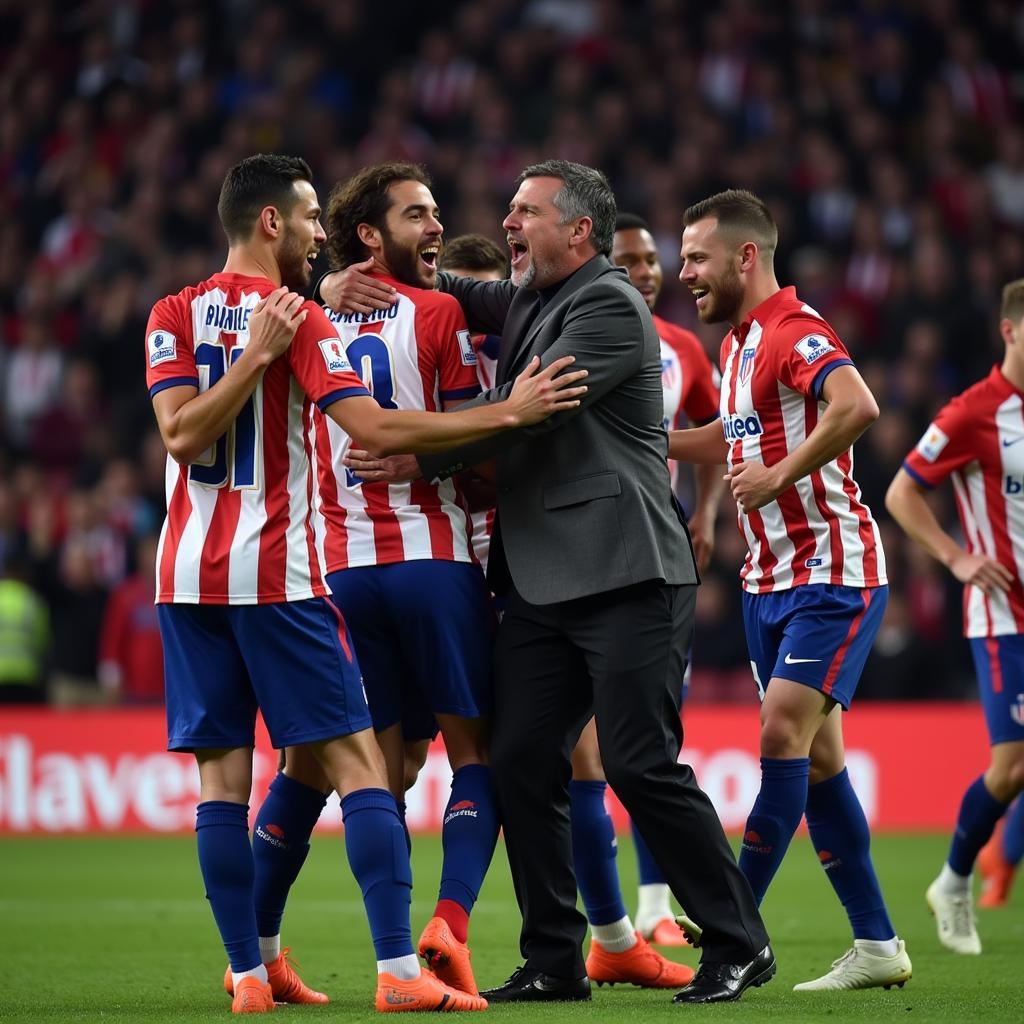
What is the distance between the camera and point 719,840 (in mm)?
5164

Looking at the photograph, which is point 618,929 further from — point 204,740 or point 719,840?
point 204,740

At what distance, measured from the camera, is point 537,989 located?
5.35m

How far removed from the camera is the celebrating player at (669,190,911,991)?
560 cm

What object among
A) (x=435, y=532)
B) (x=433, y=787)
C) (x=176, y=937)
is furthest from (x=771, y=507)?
(x=433, y=787)

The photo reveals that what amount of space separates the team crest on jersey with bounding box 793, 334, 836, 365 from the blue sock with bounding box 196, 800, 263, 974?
227 cm

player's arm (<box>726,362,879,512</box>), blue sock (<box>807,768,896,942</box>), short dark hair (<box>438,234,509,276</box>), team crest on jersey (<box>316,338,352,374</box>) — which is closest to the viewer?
team crest on jersey (<box>316,338,352,374</box>)

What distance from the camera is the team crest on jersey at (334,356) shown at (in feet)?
16.6

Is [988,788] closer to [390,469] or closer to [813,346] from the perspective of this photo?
[813,346]

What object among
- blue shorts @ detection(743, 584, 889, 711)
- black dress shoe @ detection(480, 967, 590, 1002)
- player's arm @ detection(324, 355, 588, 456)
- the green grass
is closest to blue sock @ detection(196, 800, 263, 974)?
the green grass

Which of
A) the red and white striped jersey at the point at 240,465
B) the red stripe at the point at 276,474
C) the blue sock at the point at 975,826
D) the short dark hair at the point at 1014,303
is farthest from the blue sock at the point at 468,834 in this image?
the short dark hair at the point at 1014,303

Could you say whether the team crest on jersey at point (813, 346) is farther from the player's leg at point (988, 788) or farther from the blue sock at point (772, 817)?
the player's leg at point (988, 788)

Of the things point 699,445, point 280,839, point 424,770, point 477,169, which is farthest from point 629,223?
point 477,169

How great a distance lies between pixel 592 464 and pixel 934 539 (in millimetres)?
2654

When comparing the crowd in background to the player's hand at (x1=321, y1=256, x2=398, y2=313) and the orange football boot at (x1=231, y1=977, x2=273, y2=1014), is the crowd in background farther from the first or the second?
the orange football boot at (x1=231, y1=977, x2=273, y2=1014)
